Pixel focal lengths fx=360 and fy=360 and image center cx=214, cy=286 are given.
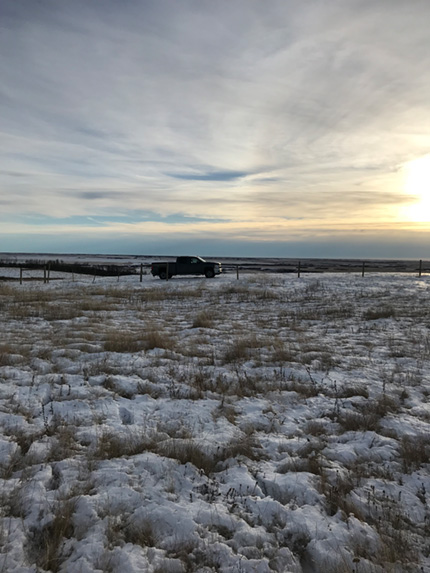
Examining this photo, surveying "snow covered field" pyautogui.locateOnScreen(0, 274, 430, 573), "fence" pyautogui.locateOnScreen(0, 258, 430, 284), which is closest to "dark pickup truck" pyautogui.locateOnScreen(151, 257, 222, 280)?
"fence" pyautogui.locateOnScreen(0, 258, 430, 284)

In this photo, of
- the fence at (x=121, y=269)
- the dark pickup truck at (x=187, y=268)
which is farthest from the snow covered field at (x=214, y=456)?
the dark pickup truck at (x=187, y=268)

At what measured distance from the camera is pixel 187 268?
98.7ft

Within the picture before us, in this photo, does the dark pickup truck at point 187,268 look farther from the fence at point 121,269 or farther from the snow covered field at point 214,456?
the snow covered field at point 214,456

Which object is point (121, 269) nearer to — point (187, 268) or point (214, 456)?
point (187, 268)

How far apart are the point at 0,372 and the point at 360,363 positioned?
20.2 ft

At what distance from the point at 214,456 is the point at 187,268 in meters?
26.8

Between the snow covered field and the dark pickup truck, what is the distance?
854 inches

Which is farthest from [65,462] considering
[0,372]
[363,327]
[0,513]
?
[363,327]

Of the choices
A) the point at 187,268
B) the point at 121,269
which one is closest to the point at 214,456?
the point at 187,268

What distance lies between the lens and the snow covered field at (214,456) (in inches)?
97.2

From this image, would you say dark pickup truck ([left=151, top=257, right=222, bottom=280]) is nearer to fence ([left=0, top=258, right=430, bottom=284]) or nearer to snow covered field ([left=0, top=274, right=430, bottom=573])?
fence ([left=0, top=258, right=430, bottom=284])

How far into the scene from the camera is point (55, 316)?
37.9 ft

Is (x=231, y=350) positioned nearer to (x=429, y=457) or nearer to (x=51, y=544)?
(x=429, y=457)

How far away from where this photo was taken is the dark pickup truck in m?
29.7
